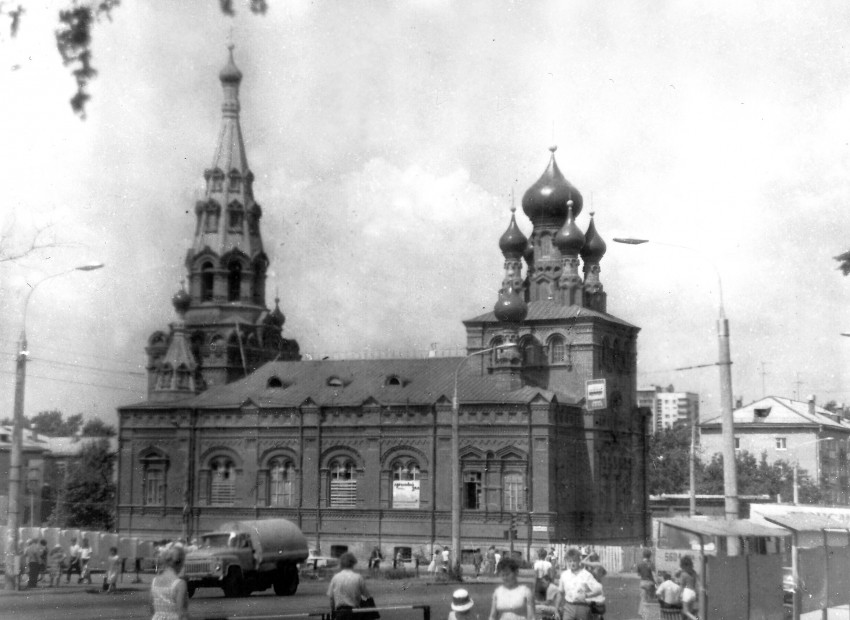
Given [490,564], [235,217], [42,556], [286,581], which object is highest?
[235,217]

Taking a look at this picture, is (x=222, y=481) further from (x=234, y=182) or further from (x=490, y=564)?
(x=490, y=564)

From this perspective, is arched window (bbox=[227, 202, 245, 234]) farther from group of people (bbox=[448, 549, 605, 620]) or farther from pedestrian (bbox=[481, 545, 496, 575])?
group of people (bbox=[448, 549, 605, 620])

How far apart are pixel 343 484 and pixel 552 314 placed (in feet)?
41.7

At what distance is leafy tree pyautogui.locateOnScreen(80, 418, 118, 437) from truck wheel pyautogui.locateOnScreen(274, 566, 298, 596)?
3270 inches

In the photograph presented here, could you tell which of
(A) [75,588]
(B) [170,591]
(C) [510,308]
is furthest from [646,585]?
(C) [510,308]

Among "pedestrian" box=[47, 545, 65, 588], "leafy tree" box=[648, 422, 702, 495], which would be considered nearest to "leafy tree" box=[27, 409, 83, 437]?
"leafy tree" box=[648, 422, 702, 495]

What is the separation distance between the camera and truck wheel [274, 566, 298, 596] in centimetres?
3359

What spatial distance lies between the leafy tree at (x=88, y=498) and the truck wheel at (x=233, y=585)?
159 ft

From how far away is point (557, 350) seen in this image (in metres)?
67.2

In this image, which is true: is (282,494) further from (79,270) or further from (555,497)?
(79,270)

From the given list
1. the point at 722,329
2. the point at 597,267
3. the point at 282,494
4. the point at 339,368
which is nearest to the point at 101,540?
the point at 282,494

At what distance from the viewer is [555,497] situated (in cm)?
6241

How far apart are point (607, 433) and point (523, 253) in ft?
32.7

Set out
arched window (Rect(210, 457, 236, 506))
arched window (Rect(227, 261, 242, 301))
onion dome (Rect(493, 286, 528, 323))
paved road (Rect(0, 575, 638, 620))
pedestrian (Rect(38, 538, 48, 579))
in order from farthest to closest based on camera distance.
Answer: arched window (Rect(227, 261, 242, 301)) → arched window (Rect(210, 457, 236, 506)) → onion dome (Rect(493, 286, 528, 323)) → pedestrian (Rect(38, 538, 48, 579)) → paved road (Rect(0, 575, 638, 620))
